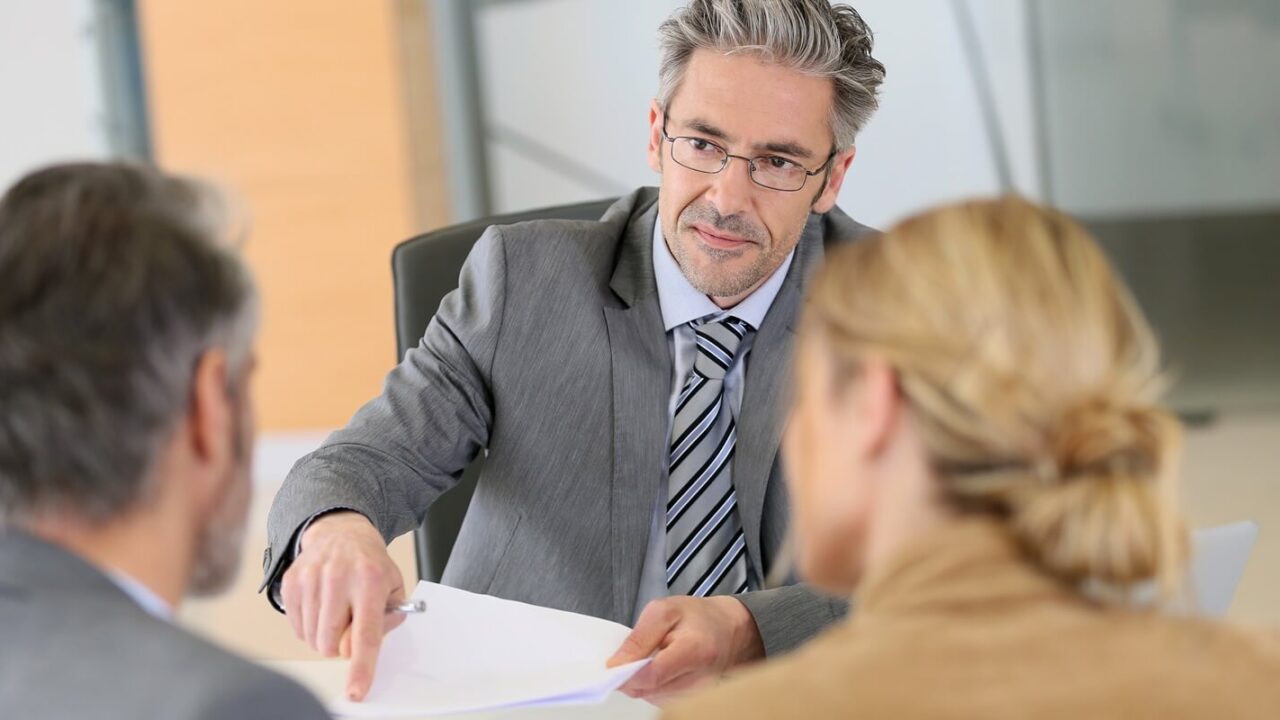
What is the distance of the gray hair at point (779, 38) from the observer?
76.4 inches

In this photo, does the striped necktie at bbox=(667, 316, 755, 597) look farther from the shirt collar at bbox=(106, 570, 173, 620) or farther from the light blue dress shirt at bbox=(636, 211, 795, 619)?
the shirt collar at bbox=(106, 570, 173, 620)

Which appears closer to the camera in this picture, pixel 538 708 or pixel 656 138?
pixel 538 708

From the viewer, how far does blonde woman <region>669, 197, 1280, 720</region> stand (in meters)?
0.79

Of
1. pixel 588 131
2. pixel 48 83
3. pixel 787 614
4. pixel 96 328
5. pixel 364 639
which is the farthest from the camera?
pixel 48 83

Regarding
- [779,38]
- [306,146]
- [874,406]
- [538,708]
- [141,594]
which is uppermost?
[779,38]

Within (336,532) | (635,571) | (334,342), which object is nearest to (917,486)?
(336,532)

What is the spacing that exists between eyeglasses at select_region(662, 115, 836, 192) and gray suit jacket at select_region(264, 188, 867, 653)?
144 millimetres

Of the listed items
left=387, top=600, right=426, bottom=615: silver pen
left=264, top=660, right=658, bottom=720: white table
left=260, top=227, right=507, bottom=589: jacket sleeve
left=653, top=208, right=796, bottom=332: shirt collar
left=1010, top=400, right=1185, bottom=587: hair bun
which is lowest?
left=264, top=660, right=658, bottom=720: white table

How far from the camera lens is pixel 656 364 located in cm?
192

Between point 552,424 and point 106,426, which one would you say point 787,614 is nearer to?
point 552,424

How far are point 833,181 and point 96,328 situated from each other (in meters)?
1.38

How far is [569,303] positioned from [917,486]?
109cm

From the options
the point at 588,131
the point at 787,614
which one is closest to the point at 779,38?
the point at 787,614

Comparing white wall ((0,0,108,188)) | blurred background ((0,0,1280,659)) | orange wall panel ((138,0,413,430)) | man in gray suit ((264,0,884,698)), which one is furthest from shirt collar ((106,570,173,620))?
white wall ((0,0,108,188))
